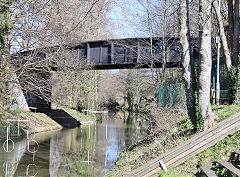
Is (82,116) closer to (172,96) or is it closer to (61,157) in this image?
(172,96)

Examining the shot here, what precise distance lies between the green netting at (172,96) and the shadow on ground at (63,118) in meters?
13.3

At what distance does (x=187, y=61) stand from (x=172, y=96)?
10.2 meters

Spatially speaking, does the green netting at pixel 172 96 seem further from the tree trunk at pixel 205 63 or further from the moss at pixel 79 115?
the moss at pixel 79 115

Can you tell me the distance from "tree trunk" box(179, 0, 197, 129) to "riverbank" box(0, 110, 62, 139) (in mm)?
14883

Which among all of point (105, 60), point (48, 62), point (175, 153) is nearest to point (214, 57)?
point (105, 60)

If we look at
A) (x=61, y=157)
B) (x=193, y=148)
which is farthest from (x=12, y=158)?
(x=193, y=148)

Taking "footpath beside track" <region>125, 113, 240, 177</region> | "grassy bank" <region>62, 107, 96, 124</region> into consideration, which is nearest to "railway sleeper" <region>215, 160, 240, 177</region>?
"footpath beside track" <region>125, 113, 240, 177</region>

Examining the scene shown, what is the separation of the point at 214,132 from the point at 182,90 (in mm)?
8911

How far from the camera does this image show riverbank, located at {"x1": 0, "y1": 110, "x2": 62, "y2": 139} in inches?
868

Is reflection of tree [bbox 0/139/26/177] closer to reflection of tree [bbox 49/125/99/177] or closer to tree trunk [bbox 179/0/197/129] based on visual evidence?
reflection of tree [bbox 49/125/99/177]

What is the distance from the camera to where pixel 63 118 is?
3488cm

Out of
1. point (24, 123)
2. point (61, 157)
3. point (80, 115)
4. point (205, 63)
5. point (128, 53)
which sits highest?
point (128, 53)

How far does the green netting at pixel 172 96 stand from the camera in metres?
17.4

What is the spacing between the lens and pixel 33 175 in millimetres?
11930
